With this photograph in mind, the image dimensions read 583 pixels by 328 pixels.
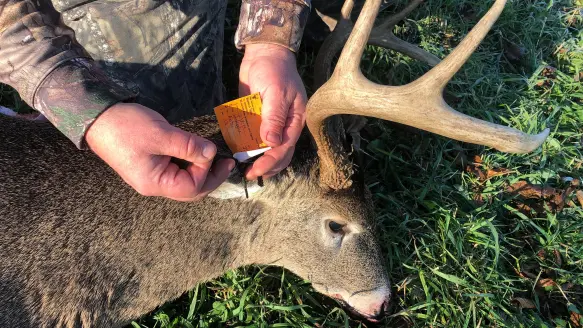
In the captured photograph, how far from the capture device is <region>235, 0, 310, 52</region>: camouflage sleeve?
10.8ft

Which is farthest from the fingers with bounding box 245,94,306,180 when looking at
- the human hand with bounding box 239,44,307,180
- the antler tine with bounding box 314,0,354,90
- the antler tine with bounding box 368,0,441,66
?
the antler tine with bounding box 368,0,441,66

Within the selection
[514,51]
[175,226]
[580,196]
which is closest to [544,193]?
[580,196]

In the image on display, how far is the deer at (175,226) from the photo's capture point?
9.14 feet

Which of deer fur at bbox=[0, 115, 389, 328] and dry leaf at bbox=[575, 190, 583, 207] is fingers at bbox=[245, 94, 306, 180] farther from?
dry leaf at bbox=[575, 190, 583, 207]

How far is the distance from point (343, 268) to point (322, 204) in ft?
1.48

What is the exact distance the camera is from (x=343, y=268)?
3.30 metres

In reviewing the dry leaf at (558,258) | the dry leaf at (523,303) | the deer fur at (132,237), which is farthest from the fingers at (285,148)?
the dry leaf at (558,258)

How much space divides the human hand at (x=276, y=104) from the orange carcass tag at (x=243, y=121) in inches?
2.1

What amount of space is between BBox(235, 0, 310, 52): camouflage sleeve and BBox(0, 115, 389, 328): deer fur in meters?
0.63

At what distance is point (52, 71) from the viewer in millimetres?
2744

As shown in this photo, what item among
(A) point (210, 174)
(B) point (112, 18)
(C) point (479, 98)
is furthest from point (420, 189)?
(B) point (112, 18)

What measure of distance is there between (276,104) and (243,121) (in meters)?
0.20

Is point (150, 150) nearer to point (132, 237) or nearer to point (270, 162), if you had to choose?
point (270, 162)

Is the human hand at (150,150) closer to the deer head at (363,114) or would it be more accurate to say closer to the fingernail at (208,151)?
the fingernail at (208,151)
